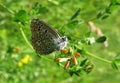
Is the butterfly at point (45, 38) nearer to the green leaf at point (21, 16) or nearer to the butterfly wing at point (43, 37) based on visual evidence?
the butterfly wing at point (43, 37)

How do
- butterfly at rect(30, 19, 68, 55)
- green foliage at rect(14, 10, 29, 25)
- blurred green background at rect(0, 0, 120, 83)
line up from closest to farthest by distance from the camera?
butterfly at rect(30, 19, 68, 55), green foliage at rect(14, 10, 29, 25), blurred green background at rect(0, 0, 120, 83)

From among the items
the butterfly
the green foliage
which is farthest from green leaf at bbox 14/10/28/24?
the butterfly

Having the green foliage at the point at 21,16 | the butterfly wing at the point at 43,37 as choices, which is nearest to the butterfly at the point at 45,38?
the butterfly wing at the point at 43,37

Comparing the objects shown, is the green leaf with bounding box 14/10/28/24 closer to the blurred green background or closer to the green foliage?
the green foliage

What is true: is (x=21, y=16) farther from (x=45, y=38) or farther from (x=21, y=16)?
(x=45, y=38)

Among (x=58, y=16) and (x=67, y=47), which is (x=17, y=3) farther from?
(x=67, y=47)

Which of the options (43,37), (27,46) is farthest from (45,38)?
(27,46)

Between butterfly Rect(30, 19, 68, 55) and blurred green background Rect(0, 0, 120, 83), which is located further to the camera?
blurred green background Rect(0, 0, 120, 83)
